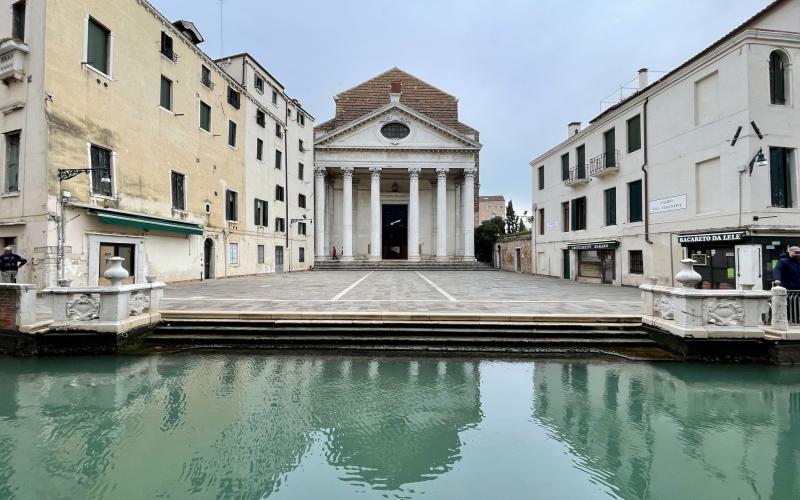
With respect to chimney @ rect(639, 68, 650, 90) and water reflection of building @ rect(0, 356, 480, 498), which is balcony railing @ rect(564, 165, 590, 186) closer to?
chimney @ rect(639, 68, 650, 90)

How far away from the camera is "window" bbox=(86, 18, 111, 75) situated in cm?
1277

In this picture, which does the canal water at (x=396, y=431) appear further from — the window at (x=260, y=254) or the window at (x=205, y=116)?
the window at (x=260, y=254)

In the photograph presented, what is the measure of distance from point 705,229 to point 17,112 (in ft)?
70.5

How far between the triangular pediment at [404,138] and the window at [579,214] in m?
14.5

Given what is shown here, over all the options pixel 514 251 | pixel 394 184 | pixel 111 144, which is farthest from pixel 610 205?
pixel 394 184

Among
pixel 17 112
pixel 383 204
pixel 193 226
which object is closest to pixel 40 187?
pixel 17 112

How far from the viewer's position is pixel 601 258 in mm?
19047

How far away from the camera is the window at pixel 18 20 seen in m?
11.7

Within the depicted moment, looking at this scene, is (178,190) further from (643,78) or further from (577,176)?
(643,78)

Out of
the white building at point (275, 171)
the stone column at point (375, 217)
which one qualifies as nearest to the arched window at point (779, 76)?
the white building at point (275, 171)

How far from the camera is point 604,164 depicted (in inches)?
725

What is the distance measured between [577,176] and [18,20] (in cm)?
2232

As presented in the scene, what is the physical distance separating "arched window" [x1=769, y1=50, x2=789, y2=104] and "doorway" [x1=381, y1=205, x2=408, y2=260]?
2855 centimetres

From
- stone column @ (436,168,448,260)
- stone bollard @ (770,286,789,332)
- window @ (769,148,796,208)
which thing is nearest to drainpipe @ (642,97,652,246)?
window @ (769,148,796,208)
